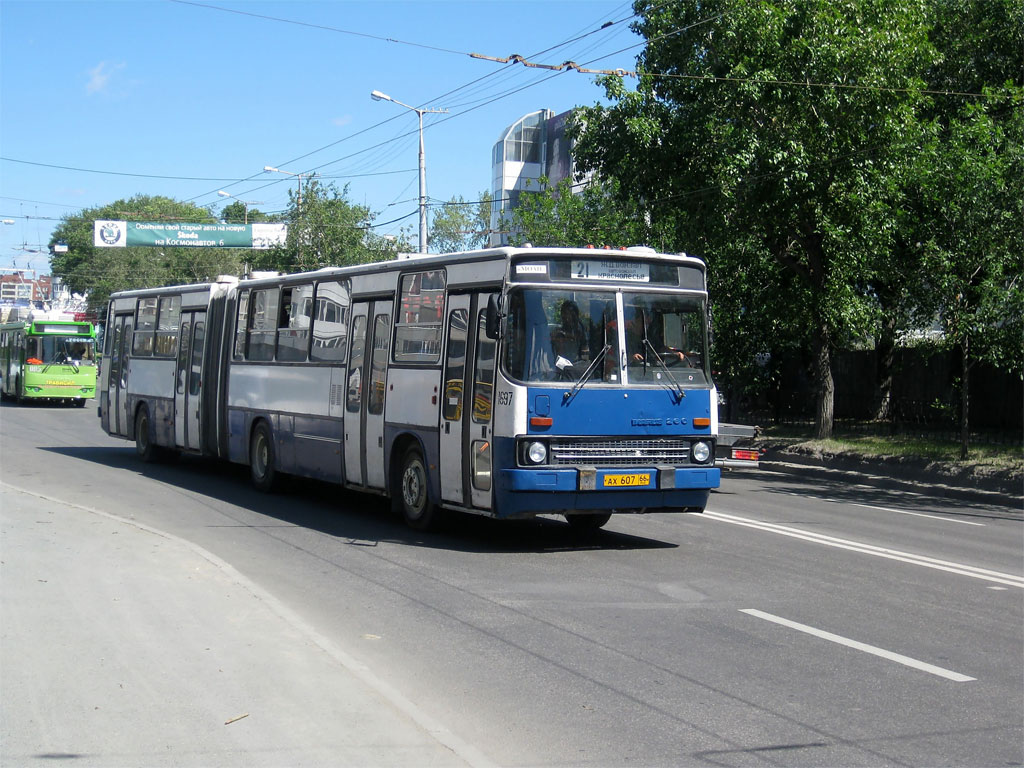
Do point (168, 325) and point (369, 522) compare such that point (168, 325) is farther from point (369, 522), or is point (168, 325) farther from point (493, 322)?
point (493, 322)

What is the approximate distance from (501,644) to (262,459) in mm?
9525

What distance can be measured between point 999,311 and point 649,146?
7971 mm

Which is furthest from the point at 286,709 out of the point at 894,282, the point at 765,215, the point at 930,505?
the point at 894,282

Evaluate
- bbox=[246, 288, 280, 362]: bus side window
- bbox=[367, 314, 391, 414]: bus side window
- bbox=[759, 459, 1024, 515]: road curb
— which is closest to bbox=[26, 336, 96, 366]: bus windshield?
bbox=[246, 288, 280, 362]: bus side window

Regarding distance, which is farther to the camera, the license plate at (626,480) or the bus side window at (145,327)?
the bus side window at (145,327)

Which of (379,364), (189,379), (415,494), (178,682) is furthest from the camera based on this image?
(189,379)

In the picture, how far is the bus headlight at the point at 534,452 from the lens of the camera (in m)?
10.8

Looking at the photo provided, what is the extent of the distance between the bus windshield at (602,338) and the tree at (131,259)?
4824 centimetres

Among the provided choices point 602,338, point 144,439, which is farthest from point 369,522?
point 144,439

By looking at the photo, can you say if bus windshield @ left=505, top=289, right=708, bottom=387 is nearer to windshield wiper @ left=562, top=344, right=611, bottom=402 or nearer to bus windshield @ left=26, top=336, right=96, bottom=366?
windshield wiper @ left=562, top=344, right=611, bottom=402

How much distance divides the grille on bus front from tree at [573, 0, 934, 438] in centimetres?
1226

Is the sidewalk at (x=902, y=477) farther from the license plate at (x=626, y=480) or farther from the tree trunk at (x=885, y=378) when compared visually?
the license plate at (x=626, y=480)

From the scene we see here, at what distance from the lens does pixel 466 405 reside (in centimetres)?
1148

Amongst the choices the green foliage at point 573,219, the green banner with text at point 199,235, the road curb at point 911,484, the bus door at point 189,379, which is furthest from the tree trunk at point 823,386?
the green banner with text at point 199,235
